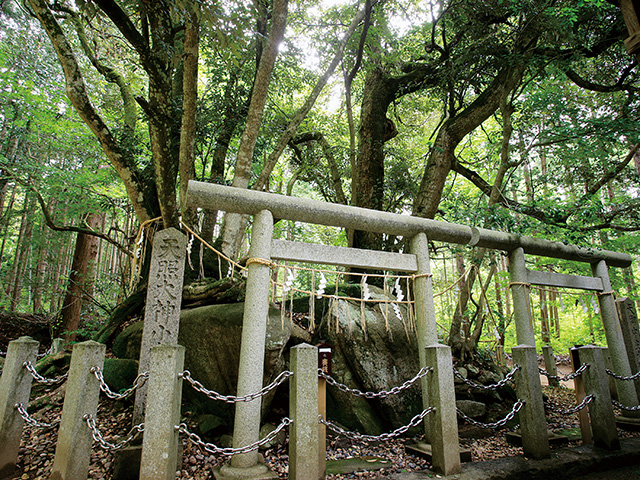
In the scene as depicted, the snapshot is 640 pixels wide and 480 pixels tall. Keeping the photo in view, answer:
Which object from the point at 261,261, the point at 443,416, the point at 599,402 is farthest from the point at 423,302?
the point at 599,402

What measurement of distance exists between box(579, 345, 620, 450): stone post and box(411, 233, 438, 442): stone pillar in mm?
1891

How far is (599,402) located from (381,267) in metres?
3.11

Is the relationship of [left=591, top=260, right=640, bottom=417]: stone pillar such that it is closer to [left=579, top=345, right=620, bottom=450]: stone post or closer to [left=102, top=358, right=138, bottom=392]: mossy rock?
[left=579, top=345, right=620, bottom=450]: stone post

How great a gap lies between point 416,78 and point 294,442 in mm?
8796

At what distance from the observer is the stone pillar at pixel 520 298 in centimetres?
526

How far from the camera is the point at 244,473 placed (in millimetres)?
3230

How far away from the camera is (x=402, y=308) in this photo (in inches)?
259

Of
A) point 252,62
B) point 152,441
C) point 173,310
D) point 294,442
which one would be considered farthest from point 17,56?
point 294,442

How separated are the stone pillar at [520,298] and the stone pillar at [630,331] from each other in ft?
9.10

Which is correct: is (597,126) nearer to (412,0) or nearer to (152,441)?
(412,0)

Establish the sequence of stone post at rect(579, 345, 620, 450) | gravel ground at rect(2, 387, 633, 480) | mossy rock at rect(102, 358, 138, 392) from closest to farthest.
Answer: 1. gravel ground at rect(2, 387, 633, 480)
2. stone post at rect(579, 345, 620, 450)
3. mossy rock at rect(102, 358, 138, 392)

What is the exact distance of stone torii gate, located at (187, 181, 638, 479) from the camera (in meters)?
3.43

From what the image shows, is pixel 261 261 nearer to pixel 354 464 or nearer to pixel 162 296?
pixel 162 296

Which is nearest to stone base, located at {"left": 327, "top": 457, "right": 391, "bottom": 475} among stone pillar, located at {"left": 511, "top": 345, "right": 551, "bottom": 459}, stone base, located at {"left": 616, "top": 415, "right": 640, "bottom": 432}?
stone pillar, located at {"left": 511, "top": 345, "right": 551, "bottom": 459}
